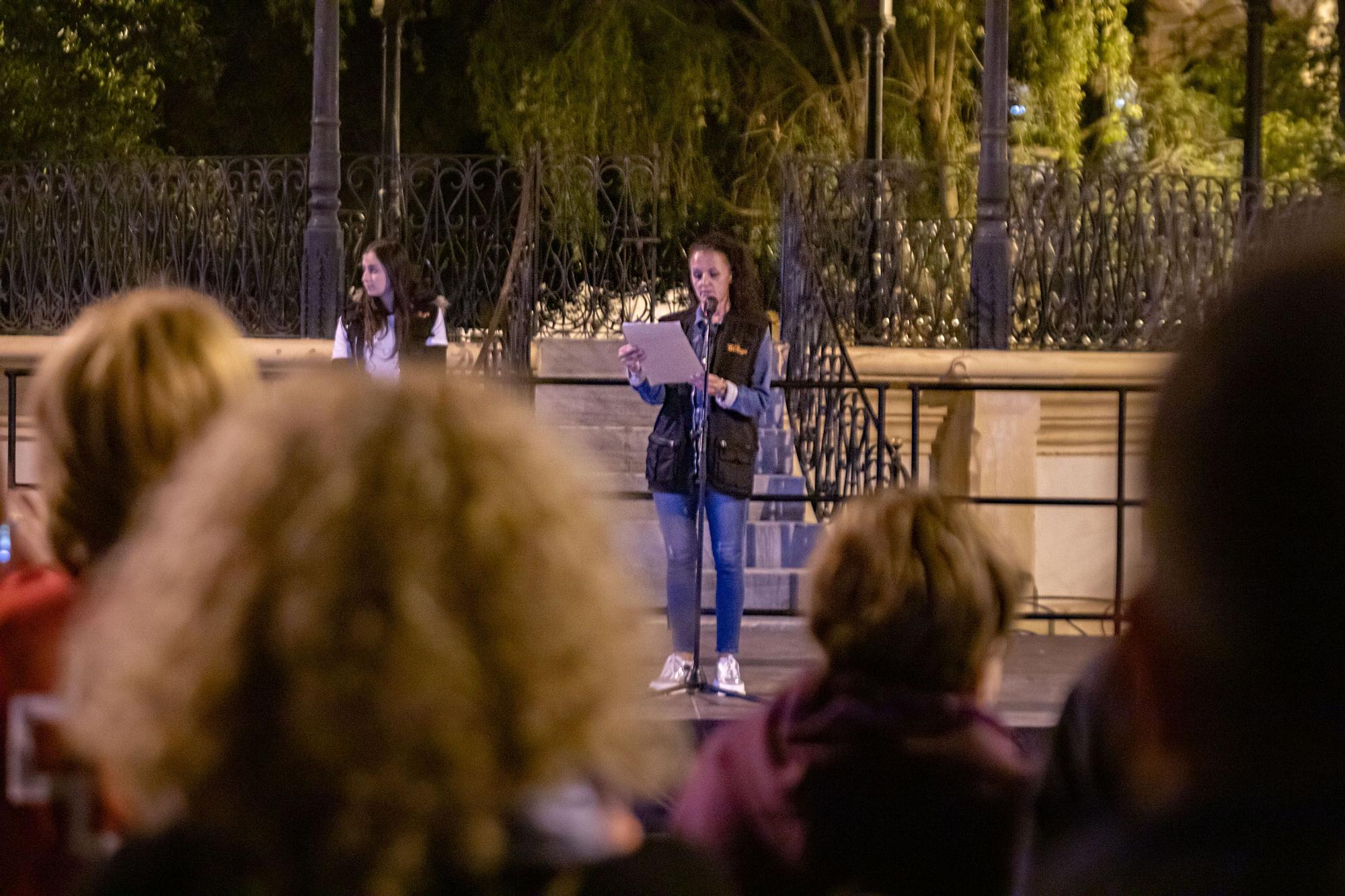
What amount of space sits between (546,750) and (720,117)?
619 inches

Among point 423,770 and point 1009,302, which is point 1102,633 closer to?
point 1009,302

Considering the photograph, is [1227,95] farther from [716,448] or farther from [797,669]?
[716,448]

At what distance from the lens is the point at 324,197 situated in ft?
36.3

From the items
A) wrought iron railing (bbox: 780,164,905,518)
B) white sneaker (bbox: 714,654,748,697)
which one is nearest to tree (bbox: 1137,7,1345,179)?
wrought iron railing (bbox: 780,164,905,518)

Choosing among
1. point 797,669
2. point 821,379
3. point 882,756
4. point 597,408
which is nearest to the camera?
point 882,756

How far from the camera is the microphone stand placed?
6.25m

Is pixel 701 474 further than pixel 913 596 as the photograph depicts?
Yes

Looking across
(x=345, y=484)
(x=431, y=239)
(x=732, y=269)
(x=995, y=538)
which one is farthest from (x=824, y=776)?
(x=431, y=239)

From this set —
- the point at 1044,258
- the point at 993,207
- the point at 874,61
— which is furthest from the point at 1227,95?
the point at 993,207

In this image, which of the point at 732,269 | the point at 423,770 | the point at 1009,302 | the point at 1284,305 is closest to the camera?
the point at 1284,305

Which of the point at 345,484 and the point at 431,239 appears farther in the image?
the point at 431,239

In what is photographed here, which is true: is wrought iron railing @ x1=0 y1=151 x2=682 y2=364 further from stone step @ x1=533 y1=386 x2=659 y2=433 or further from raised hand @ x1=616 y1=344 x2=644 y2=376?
raised hand @ x1=616 y1=344 x2=644 y2=376

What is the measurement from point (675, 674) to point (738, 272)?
1.65 meters

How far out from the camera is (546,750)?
1.27 metres
